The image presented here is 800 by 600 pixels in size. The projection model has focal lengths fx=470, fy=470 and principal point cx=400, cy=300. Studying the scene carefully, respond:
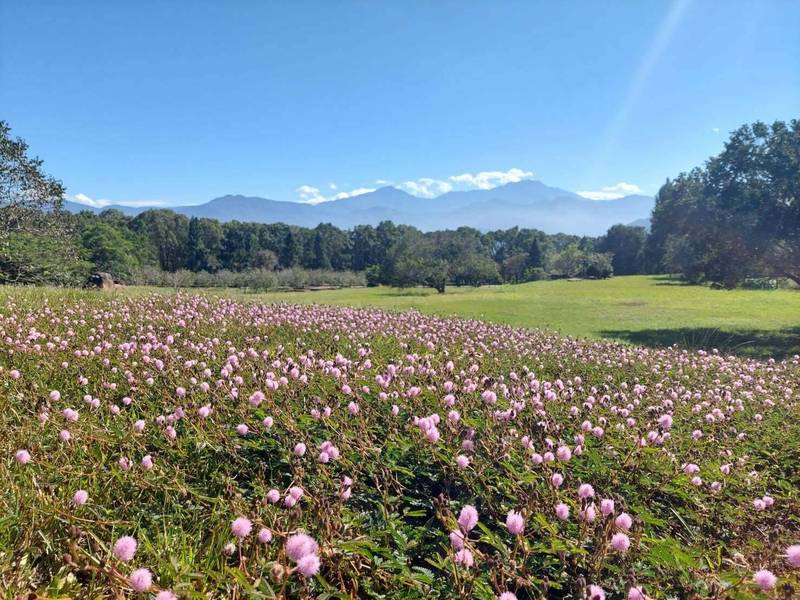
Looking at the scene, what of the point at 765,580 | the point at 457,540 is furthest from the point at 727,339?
the point at 457,540

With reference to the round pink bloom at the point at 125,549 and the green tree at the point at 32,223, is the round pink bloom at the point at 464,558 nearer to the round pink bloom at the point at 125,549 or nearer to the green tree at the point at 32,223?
the round pink bloom at the point at 125,549

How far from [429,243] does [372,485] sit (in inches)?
2881

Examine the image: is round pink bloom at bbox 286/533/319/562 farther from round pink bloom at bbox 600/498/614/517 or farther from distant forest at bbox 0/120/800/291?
distant forest at bbox 0/120/800/291

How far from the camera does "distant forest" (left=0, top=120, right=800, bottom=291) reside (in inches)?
731

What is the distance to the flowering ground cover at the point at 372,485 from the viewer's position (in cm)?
194

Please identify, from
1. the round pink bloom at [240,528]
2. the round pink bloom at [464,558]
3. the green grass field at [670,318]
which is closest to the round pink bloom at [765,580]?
the round pink bloom at [464,558]

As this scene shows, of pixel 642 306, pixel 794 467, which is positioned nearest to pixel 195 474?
pixel 794 467

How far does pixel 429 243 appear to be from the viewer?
247 feet

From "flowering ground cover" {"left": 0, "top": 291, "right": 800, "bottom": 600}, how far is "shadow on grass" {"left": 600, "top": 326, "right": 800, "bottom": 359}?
35.6 ft

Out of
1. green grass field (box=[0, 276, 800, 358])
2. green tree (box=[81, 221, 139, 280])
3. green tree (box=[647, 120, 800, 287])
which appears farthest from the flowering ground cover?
green tree (box=[81, 221, 139, 280])

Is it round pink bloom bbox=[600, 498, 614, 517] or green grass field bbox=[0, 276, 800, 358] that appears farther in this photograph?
green grass field bbox=[0, 276, 800, 358]

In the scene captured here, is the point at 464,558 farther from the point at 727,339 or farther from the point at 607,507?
the point at 727,339

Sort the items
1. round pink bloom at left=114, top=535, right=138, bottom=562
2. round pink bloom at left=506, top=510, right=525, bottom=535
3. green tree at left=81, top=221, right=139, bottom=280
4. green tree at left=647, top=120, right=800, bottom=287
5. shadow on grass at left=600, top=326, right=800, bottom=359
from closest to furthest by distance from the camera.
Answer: round pink bloom at left=114, top=535, right=138, bottom=562 → round pink bloom at left=506, top=510, right=525, bottom=535 → shadow on grass at left=600, top=326, right=800, bottom=359 → green tree at left=647, top=120, right=800, bottom=287 → green tree at left=81, top=221, right=139, bottom=280

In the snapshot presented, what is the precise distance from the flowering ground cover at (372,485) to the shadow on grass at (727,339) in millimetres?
10844
